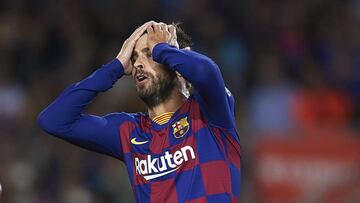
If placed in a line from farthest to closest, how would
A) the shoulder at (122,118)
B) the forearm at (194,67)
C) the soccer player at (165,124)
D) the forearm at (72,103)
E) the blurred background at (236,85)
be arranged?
the blurred background at (236,85) < the shoulder at (122,118) < the forearm at (72,103) < the soccer player at (165,124) < the forearm at (194,67)

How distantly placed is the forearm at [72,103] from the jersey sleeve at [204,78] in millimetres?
330

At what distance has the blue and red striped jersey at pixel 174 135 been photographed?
4.70m

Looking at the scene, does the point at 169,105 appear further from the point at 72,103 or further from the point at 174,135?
the point at 72,103

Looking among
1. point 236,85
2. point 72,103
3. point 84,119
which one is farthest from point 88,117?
point 236,85

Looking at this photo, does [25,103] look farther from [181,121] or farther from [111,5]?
[181,121]

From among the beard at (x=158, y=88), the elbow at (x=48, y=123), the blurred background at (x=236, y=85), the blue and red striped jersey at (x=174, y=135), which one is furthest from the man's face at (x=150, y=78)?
the blurred background at (x=236, y=85)

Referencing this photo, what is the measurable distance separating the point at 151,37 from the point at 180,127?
0.45 metres

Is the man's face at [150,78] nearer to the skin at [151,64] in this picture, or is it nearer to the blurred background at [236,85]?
the skin at [151,64]

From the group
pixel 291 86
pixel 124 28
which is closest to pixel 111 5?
pixel 124 28

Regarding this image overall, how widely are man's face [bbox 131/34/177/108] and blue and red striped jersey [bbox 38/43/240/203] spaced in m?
0.11

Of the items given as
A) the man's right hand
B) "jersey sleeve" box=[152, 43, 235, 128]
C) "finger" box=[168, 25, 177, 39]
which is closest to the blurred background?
the man's right hand

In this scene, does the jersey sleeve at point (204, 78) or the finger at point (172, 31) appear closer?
the jersey sleeve at point (204, 78)

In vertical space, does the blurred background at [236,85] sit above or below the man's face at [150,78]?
below

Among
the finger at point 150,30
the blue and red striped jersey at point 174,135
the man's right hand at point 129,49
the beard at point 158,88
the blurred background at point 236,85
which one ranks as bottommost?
the blurred background at point 236,85
